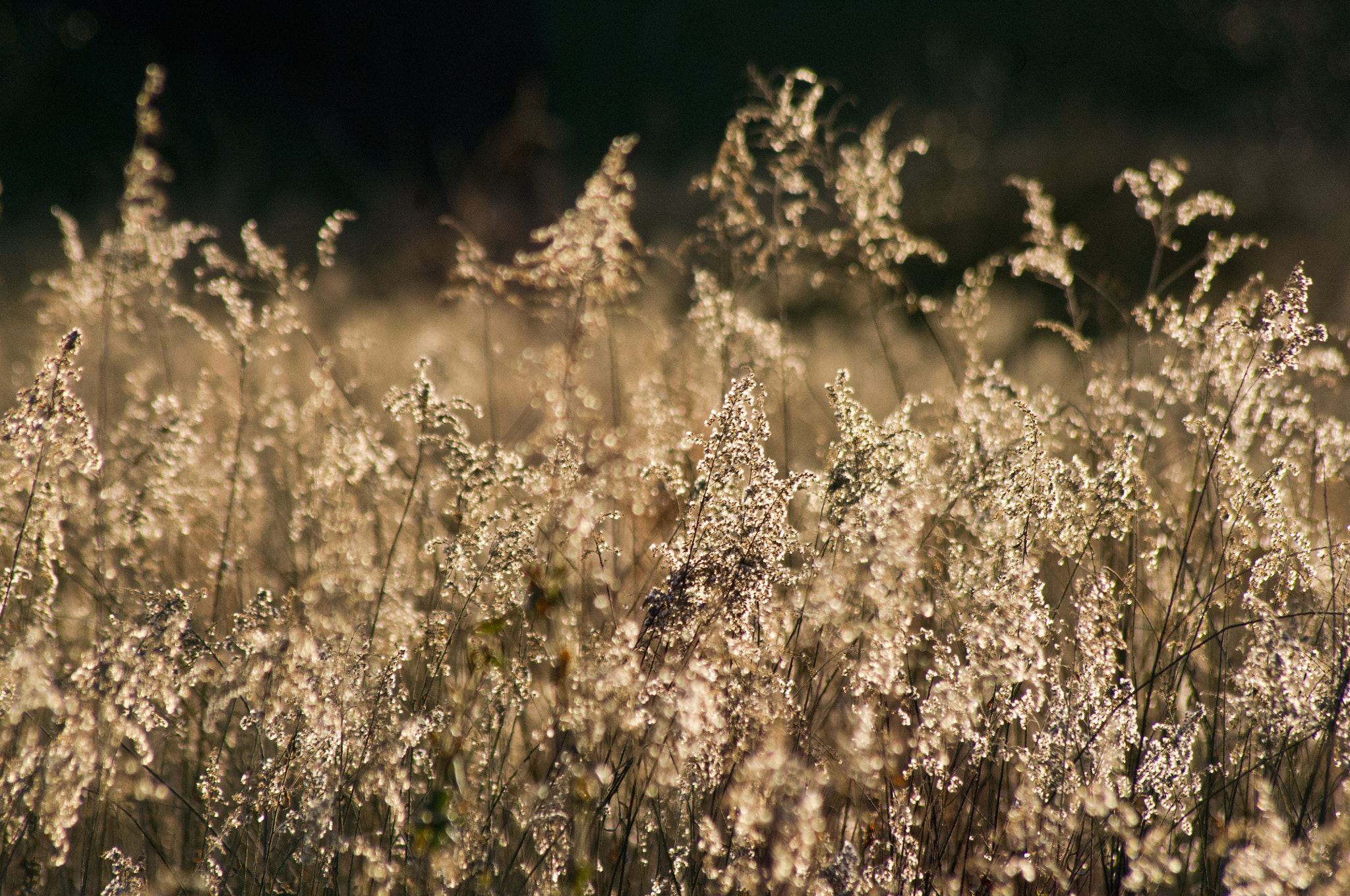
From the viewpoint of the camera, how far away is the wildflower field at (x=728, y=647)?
1231 millimetres

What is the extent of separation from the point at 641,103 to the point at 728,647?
19.4 m

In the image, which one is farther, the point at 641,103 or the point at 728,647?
the point at 641,103

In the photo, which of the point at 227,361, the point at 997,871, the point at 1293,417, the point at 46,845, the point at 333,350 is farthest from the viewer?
the point at 227,361

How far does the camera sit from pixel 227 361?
3.75 metres

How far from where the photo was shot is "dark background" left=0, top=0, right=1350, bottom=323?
28.4ft

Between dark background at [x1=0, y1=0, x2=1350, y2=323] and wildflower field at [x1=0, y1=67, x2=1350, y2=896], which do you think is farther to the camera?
dark background at [x1=0, y1=0, x2=1350, y2=323]

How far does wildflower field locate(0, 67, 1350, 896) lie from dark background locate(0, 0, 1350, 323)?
2.85 m

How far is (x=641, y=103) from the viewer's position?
19.1 meters

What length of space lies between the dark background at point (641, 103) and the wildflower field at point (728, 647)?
2.85 metres

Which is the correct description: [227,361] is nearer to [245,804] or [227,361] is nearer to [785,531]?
[245,804]

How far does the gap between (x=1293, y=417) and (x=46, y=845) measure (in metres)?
2.34

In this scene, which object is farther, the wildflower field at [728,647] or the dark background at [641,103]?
the dark background at [641,103]

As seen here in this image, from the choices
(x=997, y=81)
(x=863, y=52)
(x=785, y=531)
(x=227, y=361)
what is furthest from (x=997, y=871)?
(x=863, y=52)

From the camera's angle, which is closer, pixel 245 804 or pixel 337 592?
pixel 245 804
